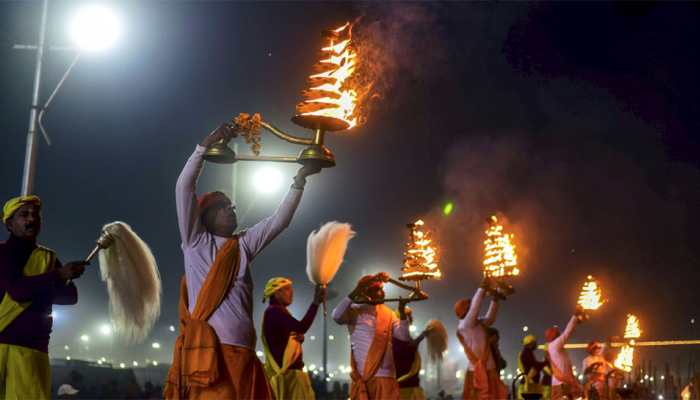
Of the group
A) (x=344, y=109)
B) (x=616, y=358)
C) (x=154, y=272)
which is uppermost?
(x=344, y=109)

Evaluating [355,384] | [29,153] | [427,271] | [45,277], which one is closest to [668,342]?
[427,271]

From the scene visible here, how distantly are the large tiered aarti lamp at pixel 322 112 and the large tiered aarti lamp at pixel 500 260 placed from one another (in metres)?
6.50

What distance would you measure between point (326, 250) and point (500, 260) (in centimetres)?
355

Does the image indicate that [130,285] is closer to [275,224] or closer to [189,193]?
[189,193]

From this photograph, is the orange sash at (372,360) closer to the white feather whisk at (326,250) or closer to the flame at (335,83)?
the white feather whisk at (326,250)

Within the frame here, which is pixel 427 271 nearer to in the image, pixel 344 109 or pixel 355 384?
pixel 355 384

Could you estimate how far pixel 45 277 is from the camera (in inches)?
207

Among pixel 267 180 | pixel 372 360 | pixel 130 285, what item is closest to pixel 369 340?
pixel 372 360

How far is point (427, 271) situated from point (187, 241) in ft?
17.0

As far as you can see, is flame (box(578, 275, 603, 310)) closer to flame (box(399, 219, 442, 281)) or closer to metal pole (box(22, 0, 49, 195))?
flame (box(399, 219, 442, 281))

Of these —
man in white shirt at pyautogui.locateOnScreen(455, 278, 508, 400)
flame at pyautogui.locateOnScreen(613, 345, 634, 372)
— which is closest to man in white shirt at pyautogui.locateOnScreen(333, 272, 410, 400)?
man in white shirt at pyautogui.locateOnScreen(455, 278, 508, 400)

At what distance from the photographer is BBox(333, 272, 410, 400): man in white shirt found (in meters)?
9.29

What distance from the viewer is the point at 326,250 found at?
9180 mm

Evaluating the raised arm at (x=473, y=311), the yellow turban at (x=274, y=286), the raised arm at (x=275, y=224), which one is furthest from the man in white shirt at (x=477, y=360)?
the raised arm at (x=275, y=224)
